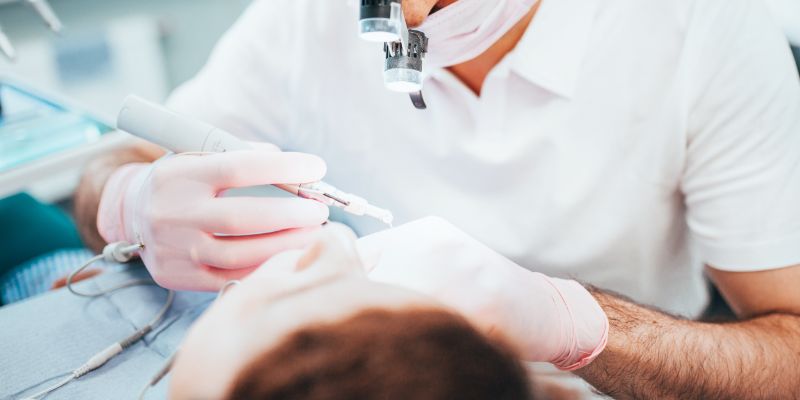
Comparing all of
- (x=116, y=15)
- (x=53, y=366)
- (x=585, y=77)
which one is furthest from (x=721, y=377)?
(x=116, y=15)

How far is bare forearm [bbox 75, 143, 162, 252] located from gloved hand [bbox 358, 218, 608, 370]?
2.42 feet

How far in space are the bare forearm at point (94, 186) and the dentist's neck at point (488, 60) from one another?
28.6 inches

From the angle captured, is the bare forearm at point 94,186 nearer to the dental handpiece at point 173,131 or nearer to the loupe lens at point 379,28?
the dental handpiece at point 173,131

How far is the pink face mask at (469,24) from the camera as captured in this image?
0.77 meters

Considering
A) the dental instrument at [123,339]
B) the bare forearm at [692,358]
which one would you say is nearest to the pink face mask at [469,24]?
the bare forearm at [692,358]

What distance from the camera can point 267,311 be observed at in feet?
1.49

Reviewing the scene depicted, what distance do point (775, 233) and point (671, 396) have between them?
0.29 m

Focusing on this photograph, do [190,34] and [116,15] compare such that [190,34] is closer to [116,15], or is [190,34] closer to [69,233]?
[116,15]

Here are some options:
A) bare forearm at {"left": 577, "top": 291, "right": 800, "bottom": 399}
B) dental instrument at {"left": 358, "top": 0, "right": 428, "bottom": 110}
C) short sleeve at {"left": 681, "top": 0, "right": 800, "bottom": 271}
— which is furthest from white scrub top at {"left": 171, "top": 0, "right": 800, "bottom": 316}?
dental instrument at {"left": 358, "top": 0, "right": 428, "bottom": 110}

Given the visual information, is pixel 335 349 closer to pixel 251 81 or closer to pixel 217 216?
pixel 217 216

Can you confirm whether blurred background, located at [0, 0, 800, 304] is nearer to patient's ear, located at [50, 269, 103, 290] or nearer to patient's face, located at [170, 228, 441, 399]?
patient's ear, located at [50, 269, 103, 290]

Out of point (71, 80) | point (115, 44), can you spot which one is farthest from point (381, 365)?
point (115, 44)

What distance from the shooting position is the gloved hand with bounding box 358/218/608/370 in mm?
542

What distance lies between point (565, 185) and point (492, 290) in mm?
424
